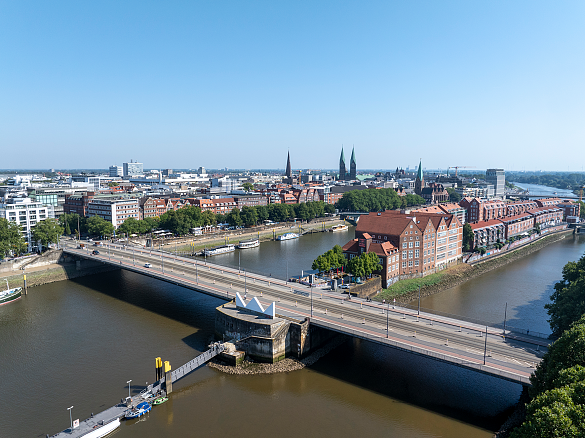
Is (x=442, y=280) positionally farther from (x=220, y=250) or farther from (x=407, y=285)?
(x=220, y=250)

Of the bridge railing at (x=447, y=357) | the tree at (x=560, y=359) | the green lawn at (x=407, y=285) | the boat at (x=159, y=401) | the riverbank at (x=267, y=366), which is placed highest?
the tree at (x=560, y=359)

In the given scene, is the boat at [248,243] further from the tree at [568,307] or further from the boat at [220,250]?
the tree at [568,307]

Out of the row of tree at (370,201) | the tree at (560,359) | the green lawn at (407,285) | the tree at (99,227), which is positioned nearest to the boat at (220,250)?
the tree at (99,227)

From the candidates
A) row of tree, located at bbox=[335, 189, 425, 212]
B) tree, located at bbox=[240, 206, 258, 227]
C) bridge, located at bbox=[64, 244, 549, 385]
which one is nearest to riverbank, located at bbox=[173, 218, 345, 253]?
tree, located at bbox=[240, 206, 258, 227]

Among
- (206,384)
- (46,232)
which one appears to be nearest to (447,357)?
(206,384)

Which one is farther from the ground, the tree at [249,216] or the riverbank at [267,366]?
the tree at [249,216]
